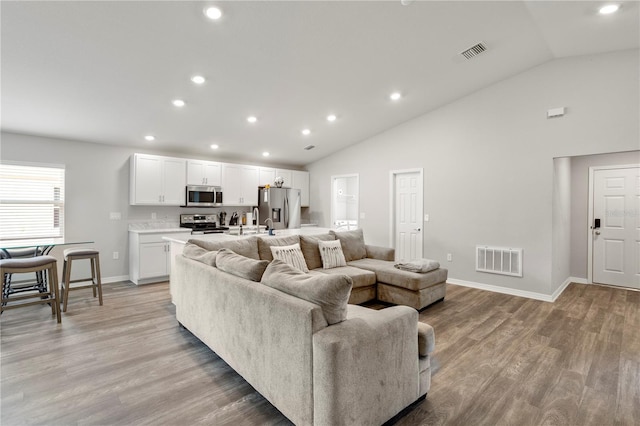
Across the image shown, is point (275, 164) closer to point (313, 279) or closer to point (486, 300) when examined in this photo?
point (486, 300)

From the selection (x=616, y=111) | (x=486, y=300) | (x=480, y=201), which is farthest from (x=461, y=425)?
(x=616, y=111)

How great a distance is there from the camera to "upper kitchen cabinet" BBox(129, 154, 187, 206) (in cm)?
521

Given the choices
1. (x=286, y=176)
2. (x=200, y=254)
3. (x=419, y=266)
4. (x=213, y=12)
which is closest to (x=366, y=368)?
(x=200, y=254)

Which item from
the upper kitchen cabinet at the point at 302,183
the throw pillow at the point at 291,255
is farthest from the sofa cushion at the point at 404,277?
the upper kitchen cabinet at the point at 302,183

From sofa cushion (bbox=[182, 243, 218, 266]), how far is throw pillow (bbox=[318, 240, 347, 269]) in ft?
5.43

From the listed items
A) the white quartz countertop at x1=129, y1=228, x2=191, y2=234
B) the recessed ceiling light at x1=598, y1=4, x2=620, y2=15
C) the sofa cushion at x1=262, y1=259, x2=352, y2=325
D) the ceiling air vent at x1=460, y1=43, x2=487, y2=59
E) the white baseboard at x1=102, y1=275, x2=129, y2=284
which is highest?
the recessed ceiling light at x1=598, y1=4, x2=620, y2=15

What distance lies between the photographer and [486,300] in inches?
170

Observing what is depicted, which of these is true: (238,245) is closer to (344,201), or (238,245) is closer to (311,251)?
(311,251)

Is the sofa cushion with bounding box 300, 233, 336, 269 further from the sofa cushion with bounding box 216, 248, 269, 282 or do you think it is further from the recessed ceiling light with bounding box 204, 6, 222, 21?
the recessed ceiling light with bounding box 204, 6, 222, 21

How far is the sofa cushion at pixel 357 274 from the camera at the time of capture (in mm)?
3893

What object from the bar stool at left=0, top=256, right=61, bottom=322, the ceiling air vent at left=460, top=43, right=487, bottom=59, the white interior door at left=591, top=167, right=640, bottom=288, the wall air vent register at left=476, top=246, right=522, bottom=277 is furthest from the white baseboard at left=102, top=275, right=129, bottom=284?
the white interior door at left=591, top=167, right=640, bottom=288

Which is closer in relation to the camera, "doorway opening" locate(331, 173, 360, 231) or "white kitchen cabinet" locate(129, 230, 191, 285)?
"white kitchen cabinet" locate(129, 230, 191, 285)

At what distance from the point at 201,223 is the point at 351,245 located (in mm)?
3033

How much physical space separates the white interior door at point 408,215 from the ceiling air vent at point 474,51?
2.17m
